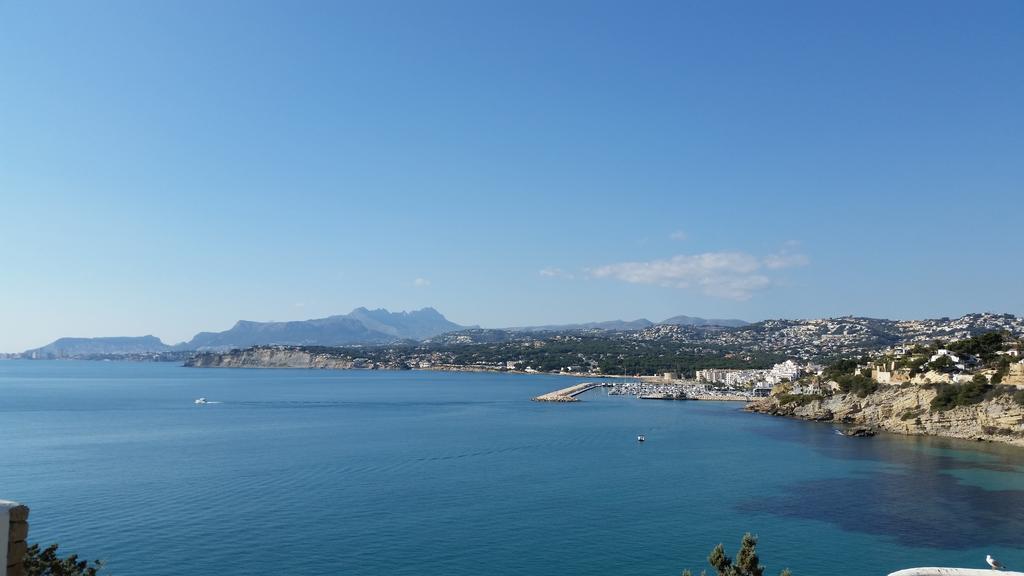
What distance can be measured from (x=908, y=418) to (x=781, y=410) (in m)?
15.1

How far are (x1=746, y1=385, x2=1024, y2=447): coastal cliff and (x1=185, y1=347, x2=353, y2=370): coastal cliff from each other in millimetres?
138105

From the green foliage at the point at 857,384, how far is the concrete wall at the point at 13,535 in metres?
56.3

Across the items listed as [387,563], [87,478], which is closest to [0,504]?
[387,563]

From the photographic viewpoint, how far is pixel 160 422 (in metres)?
52.6

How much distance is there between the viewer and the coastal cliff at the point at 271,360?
7111 inches

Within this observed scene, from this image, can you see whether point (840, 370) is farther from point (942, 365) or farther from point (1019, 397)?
point (1019, 397)

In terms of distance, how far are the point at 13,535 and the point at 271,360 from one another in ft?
628

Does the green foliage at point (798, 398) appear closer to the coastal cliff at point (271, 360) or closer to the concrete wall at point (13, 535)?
the concrete wall at point (13, 535)

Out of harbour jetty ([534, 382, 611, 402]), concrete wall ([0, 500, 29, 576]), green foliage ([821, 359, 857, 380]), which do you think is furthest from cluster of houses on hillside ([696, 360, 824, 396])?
concrete wall ([0, 500, 29, 576])

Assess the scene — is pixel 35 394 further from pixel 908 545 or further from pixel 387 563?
pixel 908 545

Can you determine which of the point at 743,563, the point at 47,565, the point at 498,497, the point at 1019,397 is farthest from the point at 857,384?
the point at 47,565

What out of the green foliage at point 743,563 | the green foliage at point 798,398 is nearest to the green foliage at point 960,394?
the green foliage at point 798,398

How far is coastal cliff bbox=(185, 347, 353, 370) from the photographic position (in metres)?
181

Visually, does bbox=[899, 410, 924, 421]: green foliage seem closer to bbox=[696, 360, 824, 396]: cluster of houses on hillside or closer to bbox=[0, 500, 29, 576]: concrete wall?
bbox=[696, 360, 824, 396]: cluster of houses on hillside
